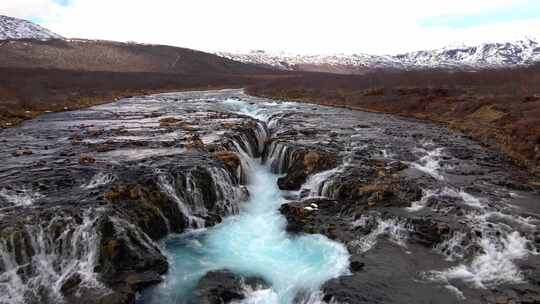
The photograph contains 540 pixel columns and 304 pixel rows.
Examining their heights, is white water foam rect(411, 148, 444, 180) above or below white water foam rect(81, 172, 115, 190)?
above

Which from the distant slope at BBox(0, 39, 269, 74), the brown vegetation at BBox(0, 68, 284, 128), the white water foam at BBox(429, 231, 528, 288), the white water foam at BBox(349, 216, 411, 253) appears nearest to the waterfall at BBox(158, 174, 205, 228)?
the white water foam at BBox(349, 216, 411, 253)

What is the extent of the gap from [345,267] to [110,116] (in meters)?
39.3

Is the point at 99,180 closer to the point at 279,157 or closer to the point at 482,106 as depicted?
the point at 279,157

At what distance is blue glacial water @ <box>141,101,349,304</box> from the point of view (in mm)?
14594

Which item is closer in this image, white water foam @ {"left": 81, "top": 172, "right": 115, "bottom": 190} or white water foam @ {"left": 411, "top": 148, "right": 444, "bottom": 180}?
white water foam @ {"left": 81, "top": 172, "right": 115, "bottom": 190}

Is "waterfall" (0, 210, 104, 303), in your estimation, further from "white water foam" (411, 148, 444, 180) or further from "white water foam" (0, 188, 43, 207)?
"white water foam" (411, 148, 444, 180)

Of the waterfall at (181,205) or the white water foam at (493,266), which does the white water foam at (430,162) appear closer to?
the white water foam at (493,266)

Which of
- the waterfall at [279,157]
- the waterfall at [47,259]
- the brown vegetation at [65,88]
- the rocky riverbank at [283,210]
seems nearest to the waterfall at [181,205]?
the rocky riverbank at [283,210]

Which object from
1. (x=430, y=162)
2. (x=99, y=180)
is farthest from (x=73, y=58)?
(x=430, y=162)

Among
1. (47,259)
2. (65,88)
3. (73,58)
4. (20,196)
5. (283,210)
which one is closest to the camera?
(47,259)

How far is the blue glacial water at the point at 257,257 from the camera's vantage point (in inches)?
575

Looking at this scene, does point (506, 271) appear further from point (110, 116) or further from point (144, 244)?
point (110, 116)

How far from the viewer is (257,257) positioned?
56.9 ft

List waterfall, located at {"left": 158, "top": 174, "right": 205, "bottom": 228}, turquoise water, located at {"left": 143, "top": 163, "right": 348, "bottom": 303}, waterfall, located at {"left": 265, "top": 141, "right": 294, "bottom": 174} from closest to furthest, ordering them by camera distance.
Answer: turquoise water, located at {"left": 143, "top": 163, "right": 348, "bottom": 303}
waterfall, located at {"left": 158, "top": 174, "right": 205, "bottom": 228}
waterfall, located at {"left": 265, "top": 141, "right": 294, "bottom": 174}
